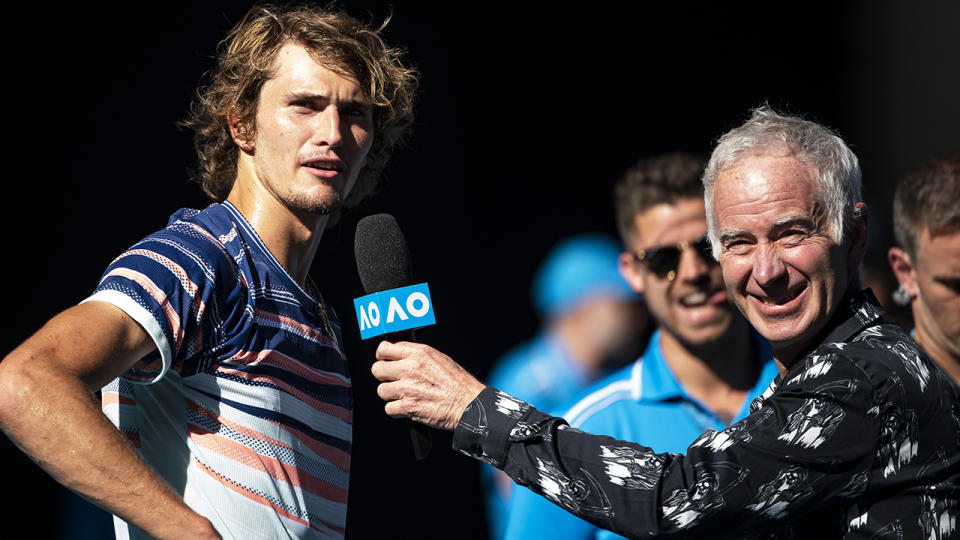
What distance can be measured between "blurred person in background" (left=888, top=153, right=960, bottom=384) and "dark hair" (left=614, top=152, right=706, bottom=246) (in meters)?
0.71

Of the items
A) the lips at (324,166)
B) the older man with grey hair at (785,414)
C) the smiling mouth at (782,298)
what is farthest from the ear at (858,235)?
the lips at (324,166)

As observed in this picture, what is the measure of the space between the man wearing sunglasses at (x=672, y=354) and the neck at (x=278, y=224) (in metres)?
1.14

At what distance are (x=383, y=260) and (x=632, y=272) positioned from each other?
1.79m

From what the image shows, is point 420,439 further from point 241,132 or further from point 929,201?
point 929,201

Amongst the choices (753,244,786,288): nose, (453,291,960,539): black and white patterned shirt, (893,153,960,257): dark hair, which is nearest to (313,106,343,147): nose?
(453,291,960,539): black and white patterned shirt

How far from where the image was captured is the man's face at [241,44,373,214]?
2242 millimetres

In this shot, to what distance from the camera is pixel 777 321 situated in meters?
1.91

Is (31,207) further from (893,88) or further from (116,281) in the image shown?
(893,88)

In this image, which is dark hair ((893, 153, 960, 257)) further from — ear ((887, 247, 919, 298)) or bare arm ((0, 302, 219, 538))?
bare arm ((0, 302, 219, 538))

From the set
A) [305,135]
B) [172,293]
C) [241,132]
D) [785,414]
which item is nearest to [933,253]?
[785,414]

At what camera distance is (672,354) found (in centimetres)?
337

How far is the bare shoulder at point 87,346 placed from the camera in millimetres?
1627

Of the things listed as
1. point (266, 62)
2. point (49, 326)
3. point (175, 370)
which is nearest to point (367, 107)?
point (266, 62)

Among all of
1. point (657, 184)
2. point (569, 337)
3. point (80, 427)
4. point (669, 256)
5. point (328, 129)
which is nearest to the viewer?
point (80, 427)
